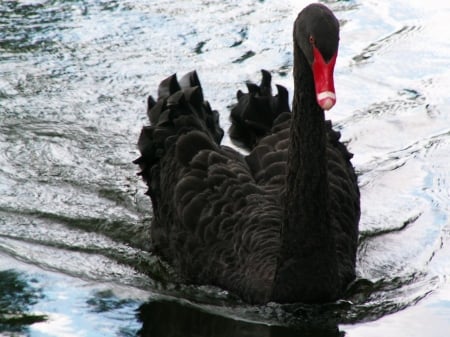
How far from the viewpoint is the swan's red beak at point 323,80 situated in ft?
14.2

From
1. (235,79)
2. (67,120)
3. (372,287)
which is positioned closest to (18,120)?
(67,120)

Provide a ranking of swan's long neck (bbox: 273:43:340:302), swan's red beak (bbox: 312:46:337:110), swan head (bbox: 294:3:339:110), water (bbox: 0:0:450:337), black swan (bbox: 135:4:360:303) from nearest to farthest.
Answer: swan's red beak (bbox: 312:46:337:110) → swan head (bbox: 294:3:339:110) → black swan (bbox: 135:4:360:303) → swan's long neck (bbox: 273:43:340:302) → water (bbox: 0:0:450:337)

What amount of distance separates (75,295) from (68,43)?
3522 mm

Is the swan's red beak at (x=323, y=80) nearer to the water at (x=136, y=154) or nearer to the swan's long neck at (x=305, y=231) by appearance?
the swan's long neck at (x=305, y=231)

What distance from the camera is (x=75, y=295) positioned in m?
5.39

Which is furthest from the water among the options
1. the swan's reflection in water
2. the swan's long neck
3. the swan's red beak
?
the swan's red beak

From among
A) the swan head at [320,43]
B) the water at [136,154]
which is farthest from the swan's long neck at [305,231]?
the swan head at [320,43]

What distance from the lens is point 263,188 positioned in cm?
548

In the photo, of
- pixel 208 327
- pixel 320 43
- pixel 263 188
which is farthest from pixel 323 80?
pixel 208 327

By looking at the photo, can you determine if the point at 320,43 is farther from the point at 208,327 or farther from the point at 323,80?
the point at 208,327

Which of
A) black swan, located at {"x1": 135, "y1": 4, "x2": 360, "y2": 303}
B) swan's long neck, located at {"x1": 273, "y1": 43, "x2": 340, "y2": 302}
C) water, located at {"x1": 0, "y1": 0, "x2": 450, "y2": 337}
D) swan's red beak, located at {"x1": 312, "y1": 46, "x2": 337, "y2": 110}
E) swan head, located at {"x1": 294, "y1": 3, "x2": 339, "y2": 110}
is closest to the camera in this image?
swan's red beak, located at {"x1": 312, "y1": 46, "x2": 337, "y2": 110}

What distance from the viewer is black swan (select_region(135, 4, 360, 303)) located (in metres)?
4.86

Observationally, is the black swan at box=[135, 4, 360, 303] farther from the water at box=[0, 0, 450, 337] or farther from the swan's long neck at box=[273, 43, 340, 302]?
the water at box=[0, 0, 450, 337]

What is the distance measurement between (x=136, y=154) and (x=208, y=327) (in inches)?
86.1
